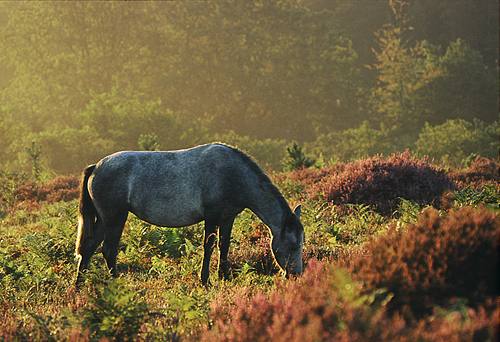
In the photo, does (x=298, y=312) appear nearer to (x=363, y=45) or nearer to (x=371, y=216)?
(x=371, y=216)

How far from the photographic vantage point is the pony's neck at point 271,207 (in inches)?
267

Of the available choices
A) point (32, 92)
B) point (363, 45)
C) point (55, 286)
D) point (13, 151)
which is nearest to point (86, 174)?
point (55, 286)

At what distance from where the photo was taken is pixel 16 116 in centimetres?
4522

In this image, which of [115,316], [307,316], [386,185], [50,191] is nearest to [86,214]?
[115,316]

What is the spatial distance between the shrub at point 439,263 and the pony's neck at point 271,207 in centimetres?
205

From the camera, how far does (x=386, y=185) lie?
38.7 feet

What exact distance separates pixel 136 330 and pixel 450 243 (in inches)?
114

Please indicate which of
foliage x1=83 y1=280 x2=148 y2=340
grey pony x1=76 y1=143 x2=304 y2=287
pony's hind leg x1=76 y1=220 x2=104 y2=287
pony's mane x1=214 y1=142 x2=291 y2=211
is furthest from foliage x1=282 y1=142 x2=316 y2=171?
foliage x1=83 y1=280 x2=148 y2=340

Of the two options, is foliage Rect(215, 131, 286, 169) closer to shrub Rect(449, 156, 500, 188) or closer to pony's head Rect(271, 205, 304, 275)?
shrub Rect(449, 156, 500, 188)

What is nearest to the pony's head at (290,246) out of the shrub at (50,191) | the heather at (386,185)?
the heather at (386,185)

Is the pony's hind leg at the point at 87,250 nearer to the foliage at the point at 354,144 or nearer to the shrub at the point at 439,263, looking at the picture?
the shrub at the point at 439,263

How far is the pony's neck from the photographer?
6781 mm

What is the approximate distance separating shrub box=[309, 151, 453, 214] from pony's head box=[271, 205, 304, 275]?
15.9 ft

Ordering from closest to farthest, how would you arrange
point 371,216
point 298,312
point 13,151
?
1. point 298,312
2. point 371,216
3. point 13,151
